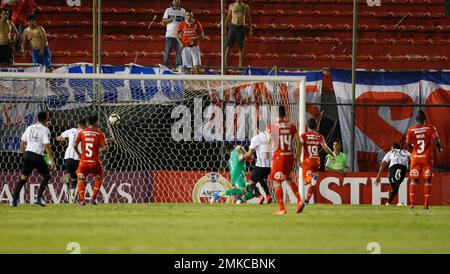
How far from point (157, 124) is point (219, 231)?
41.8 feet

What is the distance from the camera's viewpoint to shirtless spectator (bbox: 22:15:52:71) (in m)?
28.4

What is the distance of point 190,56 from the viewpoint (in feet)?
95.5

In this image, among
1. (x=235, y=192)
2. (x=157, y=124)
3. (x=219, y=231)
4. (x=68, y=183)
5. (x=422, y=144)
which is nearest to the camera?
(x=219, y=231)

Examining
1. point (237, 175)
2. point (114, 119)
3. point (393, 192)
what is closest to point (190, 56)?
point (114, 119)

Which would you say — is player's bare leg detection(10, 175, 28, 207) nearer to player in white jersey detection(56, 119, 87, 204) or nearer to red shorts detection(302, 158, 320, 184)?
player in white jersey detection(56, 119, 87, 204)

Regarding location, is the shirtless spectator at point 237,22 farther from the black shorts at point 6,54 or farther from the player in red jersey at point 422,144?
the player in red jersey at point 422,144

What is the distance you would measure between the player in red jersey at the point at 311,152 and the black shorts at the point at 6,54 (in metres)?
8.28

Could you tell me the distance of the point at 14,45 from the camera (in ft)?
96.1

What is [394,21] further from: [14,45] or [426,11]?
[14,45]

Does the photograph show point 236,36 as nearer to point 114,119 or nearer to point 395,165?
point 114,119

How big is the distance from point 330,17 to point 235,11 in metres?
5.65

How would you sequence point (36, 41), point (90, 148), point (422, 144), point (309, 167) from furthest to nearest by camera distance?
1. point (36, 41)
2. point (309, 167)
3. point (90, 148)
4. point (422, 144)

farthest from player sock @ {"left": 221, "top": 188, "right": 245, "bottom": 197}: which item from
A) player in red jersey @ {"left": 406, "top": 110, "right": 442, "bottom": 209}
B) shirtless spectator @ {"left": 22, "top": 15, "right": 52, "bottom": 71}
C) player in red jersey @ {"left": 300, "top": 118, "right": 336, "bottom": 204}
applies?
shirtless spectator @ {"left": 22, "top": 15, "right": 52, "bottom": 71}
